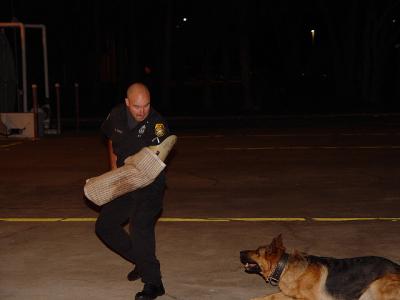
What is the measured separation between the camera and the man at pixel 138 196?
614cm

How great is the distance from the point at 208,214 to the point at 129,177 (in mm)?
3856

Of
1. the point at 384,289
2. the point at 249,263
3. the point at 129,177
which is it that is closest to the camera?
the point at 384,289

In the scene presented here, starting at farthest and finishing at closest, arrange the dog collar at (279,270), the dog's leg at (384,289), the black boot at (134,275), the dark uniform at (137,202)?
the black boot at (134,275) → the dark uniform at (137,202) → the dog collar at (279,270) → the dog's leg at (384,289)

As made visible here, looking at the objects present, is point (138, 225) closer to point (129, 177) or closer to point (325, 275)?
point (129, 177)

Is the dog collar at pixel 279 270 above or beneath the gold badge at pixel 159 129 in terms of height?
beneath

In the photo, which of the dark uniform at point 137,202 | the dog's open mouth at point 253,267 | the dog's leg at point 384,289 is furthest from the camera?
the dark uniform at point 137,202

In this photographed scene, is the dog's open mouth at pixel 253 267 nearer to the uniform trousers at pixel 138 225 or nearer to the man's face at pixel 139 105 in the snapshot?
the uniform trousers at pixel 138 225


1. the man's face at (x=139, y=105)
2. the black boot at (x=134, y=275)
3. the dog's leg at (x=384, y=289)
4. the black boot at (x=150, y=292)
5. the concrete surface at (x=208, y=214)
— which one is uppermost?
the man's face at (x=139, y=105)

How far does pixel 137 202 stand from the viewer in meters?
6.19

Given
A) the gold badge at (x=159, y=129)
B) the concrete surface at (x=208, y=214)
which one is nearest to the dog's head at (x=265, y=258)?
the concrete surface at (x=208, y=214)

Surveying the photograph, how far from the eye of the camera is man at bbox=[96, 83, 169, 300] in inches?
242

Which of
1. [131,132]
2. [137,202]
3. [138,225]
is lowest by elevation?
[138,225]

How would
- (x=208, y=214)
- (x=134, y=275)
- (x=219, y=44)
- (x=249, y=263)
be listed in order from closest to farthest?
(x=249, y=263) < (x=134, y=275) < (x=208, y=214) < (x=219, y=44)

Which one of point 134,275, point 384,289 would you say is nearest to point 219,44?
point 134,275
